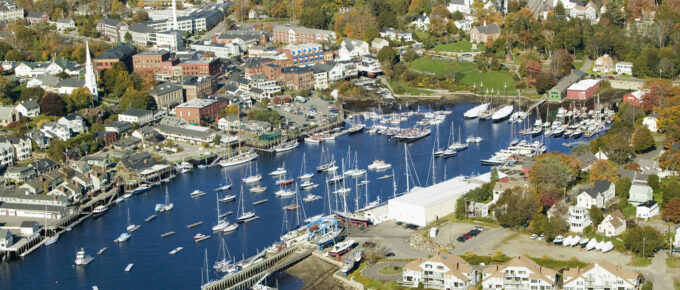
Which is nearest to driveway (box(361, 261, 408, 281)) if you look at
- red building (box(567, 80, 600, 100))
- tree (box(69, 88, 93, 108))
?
red building (box(567, 80, 600, 100))

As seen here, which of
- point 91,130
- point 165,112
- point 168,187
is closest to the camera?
point 168,187

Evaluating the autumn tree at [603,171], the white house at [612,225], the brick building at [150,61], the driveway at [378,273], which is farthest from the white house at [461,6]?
the driveway at [378,273]

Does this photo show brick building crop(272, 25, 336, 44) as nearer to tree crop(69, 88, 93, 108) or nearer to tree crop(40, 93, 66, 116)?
tree crop(69, 88, 93, 108)

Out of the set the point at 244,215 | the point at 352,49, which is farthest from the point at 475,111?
the point at 244,215

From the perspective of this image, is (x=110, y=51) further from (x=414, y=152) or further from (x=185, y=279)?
(x=185, y=279)

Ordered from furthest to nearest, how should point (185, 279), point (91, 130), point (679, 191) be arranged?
point (91, 130), point (679, 191), point (185, 279)

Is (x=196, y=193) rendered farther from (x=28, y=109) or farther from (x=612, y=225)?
(x=612, y=225)

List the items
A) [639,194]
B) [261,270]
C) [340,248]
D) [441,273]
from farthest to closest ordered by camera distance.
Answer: [639,194] < [340,248] < [261,270] < [441,273]

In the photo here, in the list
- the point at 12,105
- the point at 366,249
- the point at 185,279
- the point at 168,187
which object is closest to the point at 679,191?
the point at 366,249
